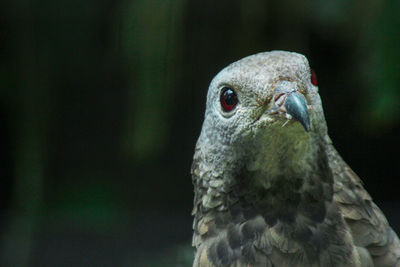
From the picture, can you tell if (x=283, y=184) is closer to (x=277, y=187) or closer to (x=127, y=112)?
(x=277, y=187)

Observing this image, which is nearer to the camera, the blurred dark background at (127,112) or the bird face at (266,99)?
the bird face at (266,99)

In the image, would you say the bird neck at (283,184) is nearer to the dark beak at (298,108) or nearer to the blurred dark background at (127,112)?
the dark beak at (298,108)

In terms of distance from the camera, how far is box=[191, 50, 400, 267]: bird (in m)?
1.67

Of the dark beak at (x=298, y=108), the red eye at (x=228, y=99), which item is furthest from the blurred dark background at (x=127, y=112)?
the dark beak at (x=298, y=108)

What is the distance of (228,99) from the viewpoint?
174 centimetres

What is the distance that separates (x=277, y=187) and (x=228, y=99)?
29 centimetres

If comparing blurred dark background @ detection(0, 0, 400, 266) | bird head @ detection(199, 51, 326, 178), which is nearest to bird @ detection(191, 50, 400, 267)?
bird head @ detection(199, 51, 326, 178)

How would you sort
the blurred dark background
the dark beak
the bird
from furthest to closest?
the blurred dark background
the bird
the dark beak

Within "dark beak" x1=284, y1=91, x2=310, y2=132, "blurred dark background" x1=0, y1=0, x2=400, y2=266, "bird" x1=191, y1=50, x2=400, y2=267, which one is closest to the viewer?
"dark beak" x1=284, y1=91, x2=310, y2=132

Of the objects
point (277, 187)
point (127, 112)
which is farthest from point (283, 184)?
point (127, 112)

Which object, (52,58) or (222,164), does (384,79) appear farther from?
(52,58)

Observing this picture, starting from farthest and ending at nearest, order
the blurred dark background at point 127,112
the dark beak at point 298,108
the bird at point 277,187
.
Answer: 1. the blurred dark background at point 127,112
2. the bird at point 277,187
3. the dark beak at point 298,108

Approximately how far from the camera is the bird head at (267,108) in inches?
63.8

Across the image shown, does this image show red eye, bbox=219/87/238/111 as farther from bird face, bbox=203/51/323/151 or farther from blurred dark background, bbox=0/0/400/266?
blurred dark background, bbox=0/0/400/266
